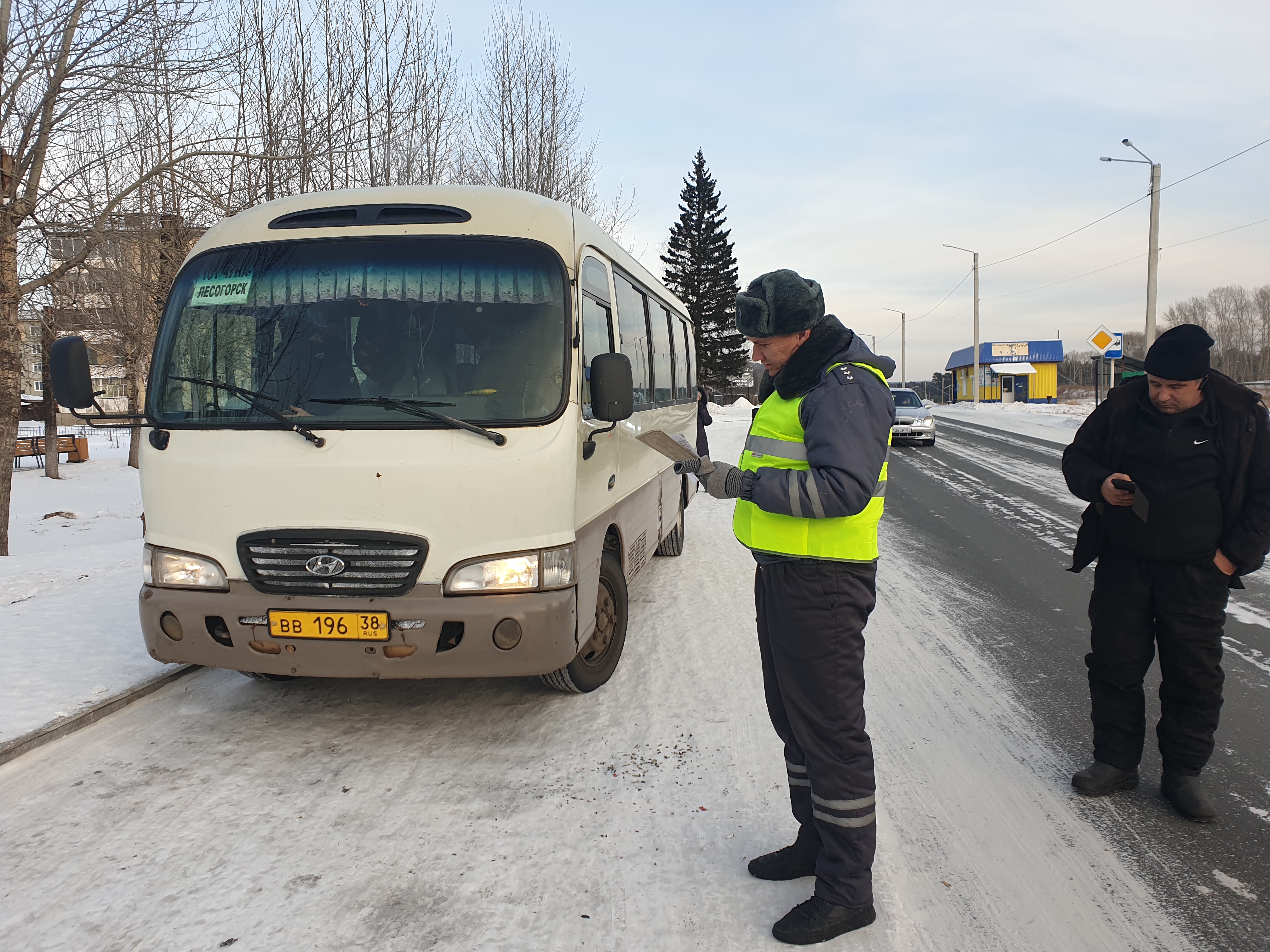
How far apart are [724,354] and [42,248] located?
158ft

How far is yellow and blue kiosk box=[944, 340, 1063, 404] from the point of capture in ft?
192

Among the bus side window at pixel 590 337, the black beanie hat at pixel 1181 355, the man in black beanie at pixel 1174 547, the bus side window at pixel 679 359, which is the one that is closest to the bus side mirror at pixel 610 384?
the bus side window at pixel 590 337

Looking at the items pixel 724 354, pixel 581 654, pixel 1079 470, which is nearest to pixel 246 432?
pixel 581 654

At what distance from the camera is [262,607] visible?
3768mm

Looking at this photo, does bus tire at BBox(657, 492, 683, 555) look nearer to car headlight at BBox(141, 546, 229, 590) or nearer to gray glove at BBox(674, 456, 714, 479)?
car headlight at BBox(141, 546, 229, 590)

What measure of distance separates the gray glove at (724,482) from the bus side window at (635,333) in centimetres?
230

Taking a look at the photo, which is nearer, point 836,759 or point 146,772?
point 836,759

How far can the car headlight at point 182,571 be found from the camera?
388 cm

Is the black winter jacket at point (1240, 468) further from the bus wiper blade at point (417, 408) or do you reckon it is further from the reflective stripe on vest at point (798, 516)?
the bus wiper blade at point (417, 408)

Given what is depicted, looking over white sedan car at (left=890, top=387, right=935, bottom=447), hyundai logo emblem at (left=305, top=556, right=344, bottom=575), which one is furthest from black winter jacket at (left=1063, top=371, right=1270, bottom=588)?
white sedan car at (left=890, top=387, right=935, bottom=447)

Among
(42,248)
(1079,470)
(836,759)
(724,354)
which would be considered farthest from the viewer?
(724,354)

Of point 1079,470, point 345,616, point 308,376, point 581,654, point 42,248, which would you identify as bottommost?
point 581,654

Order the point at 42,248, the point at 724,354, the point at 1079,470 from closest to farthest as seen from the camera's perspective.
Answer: the point at 1079,470 < the point at 42,248 < the point at 724,354

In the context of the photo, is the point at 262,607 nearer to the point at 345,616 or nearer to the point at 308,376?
the point at 345,616
